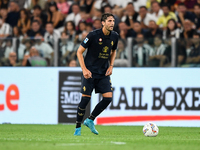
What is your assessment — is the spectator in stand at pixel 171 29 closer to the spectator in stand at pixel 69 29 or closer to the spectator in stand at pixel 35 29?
the spectator in stand at pixel 69 29

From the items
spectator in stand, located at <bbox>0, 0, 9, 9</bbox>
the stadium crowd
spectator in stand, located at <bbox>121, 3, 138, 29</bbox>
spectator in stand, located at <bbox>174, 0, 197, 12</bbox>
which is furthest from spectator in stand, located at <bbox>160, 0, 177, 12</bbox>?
spectator in stand, located at <bbox>0, 0, 9, 9</bbox>

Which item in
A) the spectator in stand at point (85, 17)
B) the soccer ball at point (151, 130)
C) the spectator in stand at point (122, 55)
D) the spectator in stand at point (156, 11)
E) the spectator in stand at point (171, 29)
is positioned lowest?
the soccer ball at point (151, 130)

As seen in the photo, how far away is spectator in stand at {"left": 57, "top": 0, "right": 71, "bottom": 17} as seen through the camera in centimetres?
1700

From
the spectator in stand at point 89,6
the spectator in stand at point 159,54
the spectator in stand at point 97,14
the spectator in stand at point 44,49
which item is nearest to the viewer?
the spectator in stand at point 159,54

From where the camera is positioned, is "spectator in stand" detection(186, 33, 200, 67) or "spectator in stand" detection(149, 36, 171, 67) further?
"spectator in stand" detection(149, 36, 171, 67)

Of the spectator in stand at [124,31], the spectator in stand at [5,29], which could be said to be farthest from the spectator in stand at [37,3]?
the spectator in stand at [124,31]

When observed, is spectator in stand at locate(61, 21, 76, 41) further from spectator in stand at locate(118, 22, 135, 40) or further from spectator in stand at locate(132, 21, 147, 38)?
A: spectator in stand at locate(132, 21, 147, 38)

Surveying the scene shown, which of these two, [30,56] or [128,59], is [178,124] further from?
[30,56]

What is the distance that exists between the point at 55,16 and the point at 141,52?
203 inches

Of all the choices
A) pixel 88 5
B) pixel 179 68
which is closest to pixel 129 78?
pixel 179 68

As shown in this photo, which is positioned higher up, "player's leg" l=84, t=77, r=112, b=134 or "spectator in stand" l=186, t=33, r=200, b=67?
"spectator in stand" l=186, t=33, r=200, b=67

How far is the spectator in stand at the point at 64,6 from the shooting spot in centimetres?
1700

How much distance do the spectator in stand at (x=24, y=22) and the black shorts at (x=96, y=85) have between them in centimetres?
824

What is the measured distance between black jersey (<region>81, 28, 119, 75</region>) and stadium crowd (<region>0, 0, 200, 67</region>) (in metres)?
3.93
